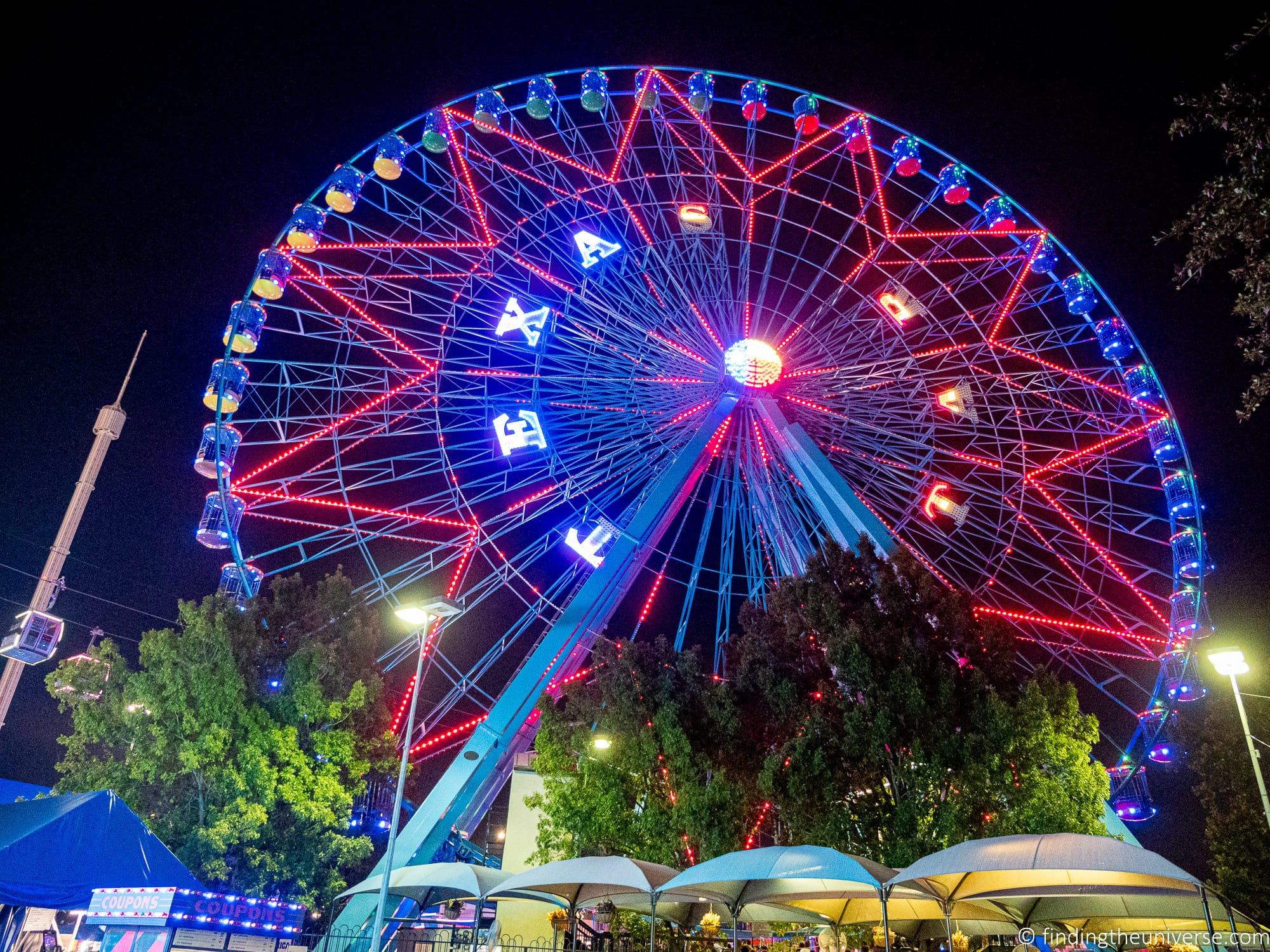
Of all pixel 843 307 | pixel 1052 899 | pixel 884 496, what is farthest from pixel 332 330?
pixel 1052 899

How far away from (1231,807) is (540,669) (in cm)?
1859

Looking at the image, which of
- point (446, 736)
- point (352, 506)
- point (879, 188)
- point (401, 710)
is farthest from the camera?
point (401, 710)

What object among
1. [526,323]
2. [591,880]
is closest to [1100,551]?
[526,323]

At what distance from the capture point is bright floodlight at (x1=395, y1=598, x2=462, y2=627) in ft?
44.7

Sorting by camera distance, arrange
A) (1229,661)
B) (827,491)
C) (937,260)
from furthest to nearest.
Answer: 1. (937,260)
2. (827,491)
3. (1229,661)

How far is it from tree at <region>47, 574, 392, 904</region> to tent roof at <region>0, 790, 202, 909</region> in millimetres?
7441

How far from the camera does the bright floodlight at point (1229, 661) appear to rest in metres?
13.9

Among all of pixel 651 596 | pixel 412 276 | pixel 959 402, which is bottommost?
pixel 651 596

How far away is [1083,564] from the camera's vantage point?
79.8ft

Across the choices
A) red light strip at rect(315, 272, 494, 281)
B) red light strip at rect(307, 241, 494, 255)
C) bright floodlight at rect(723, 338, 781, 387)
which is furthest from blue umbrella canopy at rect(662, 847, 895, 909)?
red light strip at rect(307, 241, 494, 255)

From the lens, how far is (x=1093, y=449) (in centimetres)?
2398

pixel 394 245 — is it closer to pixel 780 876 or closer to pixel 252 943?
pixel 252 943

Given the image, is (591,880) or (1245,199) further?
(591,880)

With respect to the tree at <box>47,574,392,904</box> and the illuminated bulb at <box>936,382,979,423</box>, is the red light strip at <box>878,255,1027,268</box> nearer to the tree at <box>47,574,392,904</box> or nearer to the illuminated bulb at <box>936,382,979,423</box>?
the illuminated bulb at <box>936,382,979,423</box>
